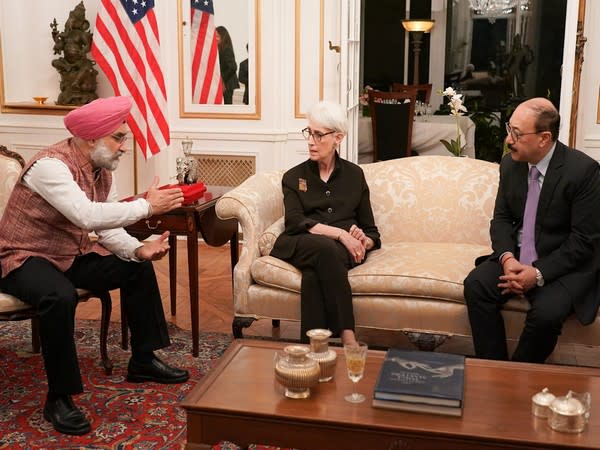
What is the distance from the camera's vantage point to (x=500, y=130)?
25.7 feet

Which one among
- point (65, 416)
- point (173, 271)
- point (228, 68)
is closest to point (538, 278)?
point (65, 416)

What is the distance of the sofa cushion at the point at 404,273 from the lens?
A: 10.3 ft

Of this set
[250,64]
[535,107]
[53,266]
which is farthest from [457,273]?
[250,64]

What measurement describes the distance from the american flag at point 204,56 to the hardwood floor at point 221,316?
45.9 inches

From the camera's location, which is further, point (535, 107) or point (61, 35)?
point (61, 35)

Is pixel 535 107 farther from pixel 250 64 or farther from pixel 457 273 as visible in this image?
pixel 250 64

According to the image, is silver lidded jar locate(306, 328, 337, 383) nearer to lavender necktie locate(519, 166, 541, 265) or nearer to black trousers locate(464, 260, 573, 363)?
black trousers locate(464, 260, 573, 363)

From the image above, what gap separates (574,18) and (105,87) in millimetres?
3148

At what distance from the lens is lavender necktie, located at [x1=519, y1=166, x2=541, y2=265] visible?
10.2 ft

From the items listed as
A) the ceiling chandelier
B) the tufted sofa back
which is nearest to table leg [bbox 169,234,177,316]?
the tufted sofa back

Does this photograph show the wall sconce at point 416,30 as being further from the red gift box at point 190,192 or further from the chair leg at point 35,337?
the chair leg at point 35,337

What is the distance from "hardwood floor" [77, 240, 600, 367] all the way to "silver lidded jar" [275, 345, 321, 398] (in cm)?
141

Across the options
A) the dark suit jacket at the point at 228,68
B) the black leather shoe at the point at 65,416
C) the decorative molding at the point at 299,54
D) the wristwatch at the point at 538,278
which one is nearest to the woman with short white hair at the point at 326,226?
the wristwatch at the point at 538,278

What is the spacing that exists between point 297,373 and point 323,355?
0.57ft
